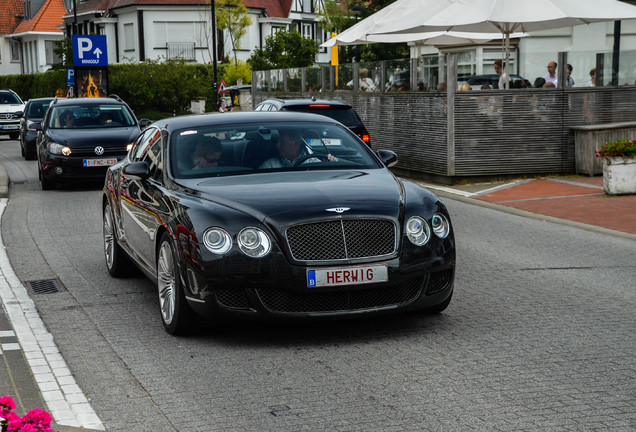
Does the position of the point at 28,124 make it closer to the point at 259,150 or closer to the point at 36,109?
the point at 36,109

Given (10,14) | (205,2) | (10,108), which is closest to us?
(10,108)

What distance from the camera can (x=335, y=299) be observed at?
5988 mm

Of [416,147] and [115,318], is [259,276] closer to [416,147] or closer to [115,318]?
[115,318]

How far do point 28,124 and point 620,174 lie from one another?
49.4 ft

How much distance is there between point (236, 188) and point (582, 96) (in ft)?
39.5

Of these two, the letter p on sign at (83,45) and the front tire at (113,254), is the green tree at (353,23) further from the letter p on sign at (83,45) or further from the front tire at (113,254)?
the front tire at (113,254)

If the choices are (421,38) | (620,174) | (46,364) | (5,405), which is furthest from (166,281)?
(421,38)

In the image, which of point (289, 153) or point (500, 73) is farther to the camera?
point (500, 73)

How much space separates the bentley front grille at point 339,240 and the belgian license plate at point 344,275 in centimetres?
8

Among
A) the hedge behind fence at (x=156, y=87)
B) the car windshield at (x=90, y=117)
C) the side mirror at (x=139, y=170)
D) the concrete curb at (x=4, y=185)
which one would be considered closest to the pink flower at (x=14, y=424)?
the side mirror at (x=139, y=170)

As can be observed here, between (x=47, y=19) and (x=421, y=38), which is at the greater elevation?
(x=47, y=19)

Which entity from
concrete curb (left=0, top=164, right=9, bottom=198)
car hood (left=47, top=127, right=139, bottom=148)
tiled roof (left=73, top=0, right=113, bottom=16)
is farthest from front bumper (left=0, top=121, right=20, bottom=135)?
tiled roof (left=73, top=0, right=113, bottom=16)

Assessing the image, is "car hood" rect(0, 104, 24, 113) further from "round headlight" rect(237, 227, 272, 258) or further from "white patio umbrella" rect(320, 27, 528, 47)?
"round headlight" rect(237, 227, 272, 258)

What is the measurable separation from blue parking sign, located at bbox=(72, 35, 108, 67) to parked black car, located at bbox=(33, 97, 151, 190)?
20328mm
